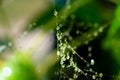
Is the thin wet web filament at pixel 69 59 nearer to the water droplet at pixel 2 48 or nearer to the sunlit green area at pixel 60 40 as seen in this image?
the sunlit green area at pixel 60 40

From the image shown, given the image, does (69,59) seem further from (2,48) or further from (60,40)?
(2,48)

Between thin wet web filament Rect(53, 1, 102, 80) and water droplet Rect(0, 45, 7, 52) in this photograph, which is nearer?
thin wet web filament Rect(53, 1, 102, 80)

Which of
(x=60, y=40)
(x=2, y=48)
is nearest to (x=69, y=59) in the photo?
(x=60, y=40)

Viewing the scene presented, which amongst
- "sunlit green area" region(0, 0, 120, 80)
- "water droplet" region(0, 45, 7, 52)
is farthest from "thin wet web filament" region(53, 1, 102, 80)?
"water droplet" region(0, 45, 7, 52)

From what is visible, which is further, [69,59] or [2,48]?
[2,48]

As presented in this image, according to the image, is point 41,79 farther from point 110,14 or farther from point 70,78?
point 110,14

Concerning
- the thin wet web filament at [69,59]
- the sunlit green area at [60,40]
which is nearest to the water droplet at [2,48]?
the sunlit green area at [60,40]

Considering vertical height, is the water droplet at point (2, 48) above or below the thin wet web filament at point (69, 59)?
above

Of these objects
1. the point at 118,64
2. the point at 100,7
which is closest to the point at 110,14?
the point at 100,7

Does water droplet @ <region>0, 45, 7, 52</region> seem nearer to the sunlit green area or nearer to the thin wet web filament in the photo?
the sunlit green area
